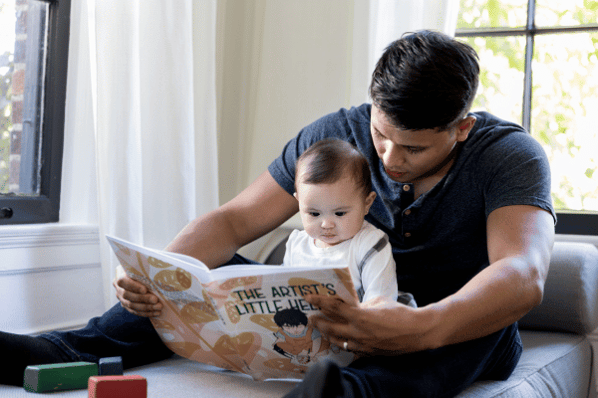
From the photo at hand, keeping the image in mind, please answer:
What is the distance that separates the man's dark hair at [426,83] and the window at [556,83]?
1.09 m

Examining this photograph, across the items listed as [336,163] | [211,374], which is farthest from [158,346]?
[336,163]

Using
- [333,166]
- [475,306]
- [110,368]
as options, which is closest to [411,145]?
[333,166]

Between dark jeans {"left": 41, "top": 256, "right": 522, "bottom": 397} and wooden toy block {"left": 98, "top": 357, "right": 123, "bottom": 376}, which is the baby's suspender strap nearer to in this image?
dark jeans {"left": 41, "top": 256, "right": 522, "bottom": 397}

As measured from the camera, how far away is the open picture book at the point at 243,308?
884mm

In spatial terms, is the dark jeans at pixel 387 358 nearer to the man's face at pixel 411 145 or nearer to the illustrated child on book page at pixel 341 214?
the illustrated child on book page at pixel 341 214

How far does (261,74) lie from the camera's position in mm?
2314

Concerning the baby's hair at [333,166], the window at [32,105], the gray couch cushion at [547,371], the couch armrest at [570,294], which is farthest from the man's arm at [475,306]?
the window at [32,105]

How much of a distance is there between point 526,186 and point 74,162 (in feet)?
4.51

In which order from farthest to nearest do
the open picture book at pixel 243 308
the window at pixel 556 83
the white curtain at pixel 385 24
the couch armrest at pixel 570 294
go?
the window at pixel 556 83, the white curtain at pixel 385 24, the couch armrest at pixel 570 294, the open picture book at pixel 243 308

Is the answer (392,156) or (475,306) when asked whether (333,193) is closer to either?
(392,156)

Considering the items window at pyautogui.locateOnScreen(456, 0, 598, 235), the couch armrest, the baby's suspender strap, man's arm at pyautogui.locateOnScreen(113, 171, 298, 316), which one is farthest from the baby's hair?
window at pyautogui.locateOnScreen(456, 0, 598, 235)

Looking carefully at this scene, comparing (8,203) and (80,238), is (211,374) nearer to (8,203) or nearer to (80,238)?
(80,238)

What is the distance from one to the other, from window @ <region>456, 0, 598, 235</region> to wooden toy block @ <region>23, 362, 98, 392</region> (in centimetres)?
164

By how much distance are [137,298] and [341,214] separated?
0.44 metres
